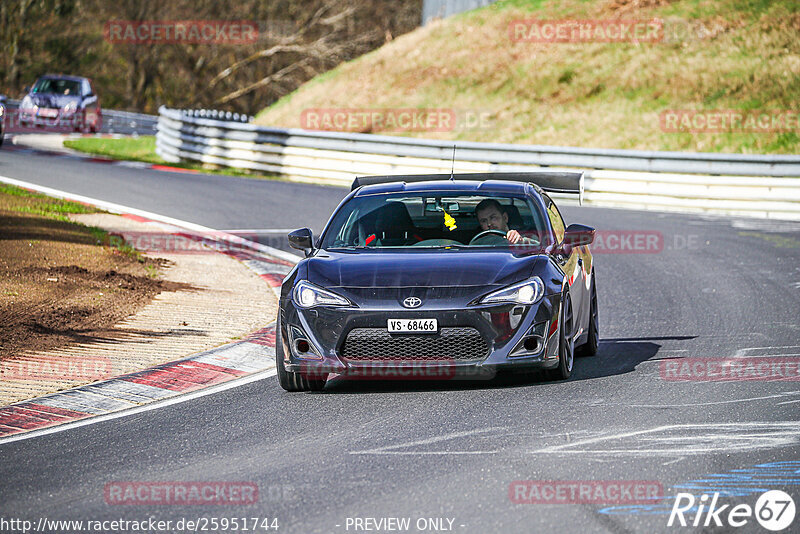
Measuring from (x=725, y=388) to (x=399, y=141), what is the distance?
19.4m

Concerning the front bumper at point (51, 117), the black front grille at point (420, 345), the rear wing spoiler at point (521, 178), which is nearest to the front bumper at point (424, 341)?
the black front grille at point (420, 345)

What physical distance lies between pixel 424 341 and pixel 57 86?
101ft

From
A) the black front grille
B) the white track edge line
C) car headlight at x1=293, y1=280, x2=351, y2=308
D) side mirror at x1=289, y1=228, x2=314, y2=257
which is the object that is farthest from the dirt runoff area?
the black front grille

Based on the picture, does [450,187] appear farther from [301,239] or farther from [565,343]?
[565,343]

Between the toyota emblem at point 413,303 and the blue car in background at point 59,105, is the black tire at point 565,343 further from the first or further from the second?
the blue car in background at point 59,105

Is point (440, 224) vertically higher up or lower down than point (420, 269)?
higher up

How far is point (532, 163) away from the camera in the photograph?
2603cm

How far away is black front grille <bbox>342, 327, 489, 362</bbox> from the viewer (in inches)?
320

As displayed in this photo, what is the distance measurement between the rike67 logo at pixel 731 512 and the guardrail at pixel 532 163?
18.4 m

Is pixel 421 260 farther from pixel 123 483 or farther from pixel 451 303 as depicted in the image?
pixel 123 483

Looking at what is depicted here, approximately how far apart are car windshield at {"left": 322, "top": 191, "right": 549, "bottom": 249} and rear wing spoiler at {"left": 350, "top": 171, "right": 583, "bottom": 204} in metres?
0.58

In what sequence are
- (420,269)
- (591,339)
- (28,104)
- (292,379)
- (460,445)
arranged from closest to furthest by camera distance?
(460,445) < (420,269) < (292,379) < (591,339) < (28,104)

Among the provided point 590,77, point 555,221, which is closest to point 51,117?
point 590,77

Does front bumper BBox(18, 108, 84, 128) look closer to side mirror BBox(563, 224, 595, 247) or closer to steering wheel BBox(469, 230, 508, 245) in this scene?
steering wheel BBox(469, 230, 508, 245)
